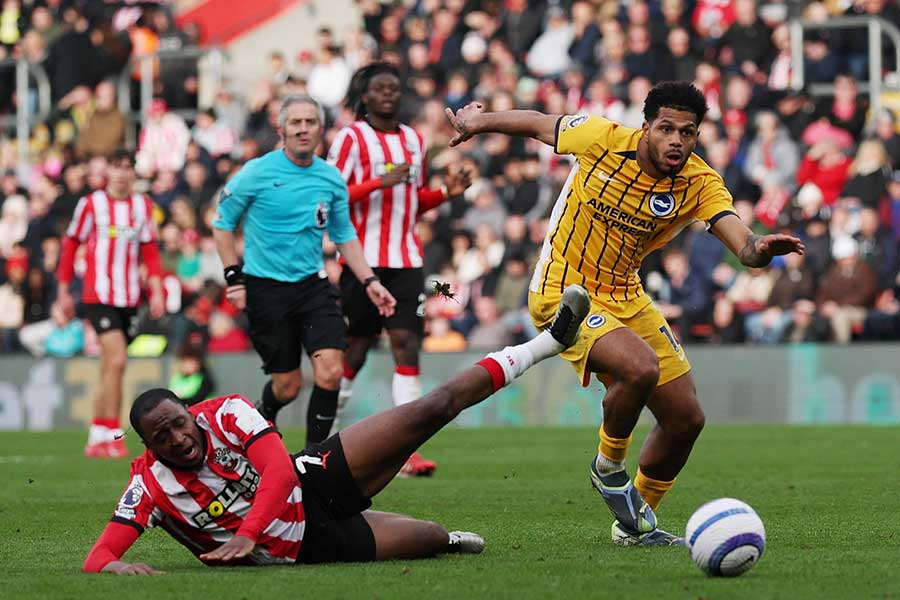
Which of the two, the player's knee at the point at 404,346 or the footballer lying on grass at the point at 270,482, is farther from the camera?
the player's knee at the point at 404,346

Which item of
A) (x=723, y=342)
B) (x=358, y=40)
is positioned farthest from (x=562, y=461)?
(x=358, y=40)

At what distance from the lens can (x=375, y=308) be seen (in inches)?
497

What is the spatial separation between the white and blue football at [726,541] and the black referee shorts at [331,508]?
58.7 inches

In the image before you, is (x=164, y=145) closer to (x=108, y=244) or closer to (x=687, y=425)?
(x=108, y=244)

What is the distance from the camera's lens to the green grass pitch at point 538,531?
6.63 m

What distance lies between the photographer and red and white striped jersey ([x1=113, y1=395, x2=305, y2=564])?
704 cm

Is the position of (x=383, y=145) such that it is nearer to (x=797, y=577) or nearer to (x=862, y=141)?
(x=797, y=577)

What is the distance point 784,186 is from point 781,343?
2148 millimetres

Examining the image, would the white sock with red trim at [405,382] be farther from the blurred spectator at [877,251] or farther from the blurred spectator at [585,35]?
the blurred spectator at [585,35]

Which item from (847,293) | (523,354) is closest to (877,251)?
(847,293)

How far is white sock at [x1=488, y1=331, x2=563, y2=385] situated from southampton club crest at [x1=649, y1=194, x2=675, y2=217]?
2.96 feet

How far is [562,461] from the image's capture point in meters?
13.9

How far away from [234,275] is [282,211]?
1.89 ft

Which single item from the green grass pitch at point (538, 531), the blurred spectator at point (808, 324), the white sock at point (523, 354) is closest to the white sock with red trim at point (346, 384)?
the green grass pitch at point (538, 531)
